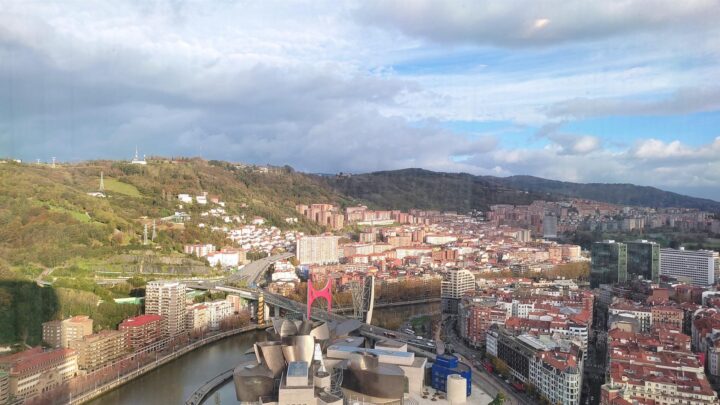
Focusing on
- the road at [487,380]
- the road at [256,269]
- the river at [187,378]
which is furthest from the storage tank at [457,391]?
the road at [256,269]

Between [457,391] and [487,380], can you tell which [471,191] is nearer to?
[487,380]

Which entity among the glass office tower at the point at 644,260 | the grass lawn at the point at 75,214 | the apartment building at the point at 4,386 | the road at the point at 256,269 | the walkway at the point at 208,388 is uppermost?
the grass lawn at the point at 75,214

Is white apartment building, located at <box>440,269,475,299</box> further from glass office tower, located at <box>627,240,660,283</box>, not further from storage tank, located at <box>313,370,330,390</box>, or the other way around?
storage tank, located at <box>313,370,330,390</box>

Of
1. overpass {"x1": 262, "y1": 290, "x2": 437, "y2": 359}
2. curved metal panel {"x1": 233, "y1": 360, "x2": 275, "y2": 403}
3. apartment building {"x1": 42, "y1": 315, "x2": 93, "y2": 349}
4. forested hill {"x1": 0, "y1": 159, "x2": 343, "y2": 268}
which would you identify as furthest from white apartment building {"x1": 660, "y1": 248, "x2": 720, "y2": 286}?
apartment building {"x1": 42, "y1": 315, "x2": 93, "y2": 349}

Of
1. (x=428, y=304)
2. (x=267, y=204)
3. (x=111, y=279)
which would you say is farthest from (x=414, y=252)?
(x=111, y=279)

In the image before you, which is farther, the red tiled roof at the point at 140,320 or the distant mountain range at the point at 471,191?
the distant mountain range at the point at 471,191

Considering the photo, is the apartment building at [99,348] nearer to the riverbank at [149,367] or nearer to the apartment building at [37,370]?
the apartment building at [37,370]

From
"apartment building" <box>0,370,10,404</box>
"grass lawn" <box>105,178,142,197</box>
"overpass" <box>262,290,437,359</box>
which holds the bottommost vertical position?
"overpass" <box>262,290,437,359</box>
